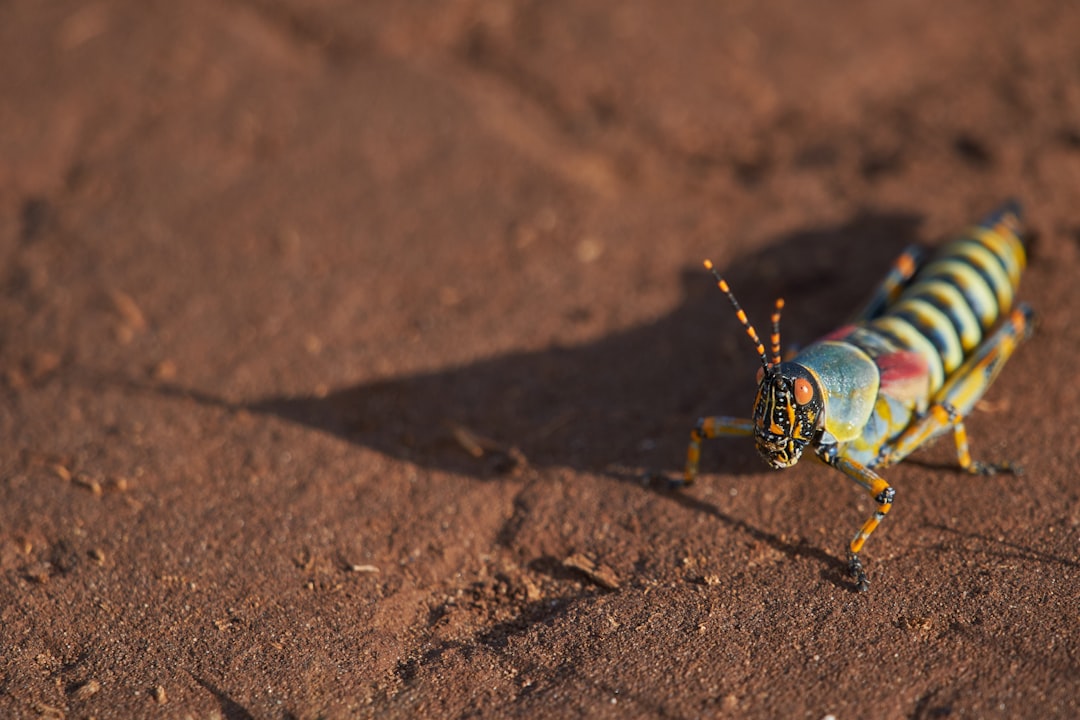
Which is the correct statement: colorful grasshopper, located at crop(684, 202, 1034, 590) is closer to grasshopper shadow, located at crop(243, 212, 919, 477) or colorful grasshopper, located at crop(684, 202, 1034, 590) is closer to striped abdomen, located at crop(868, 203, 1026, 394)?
striped abdomen, located at crop(868, 203, 1026, 394)

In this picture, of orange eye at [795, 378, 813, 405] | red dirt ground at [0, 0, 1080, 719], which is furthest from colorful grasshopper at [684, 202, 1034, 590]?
red dirt ground at [0, 0, 1080, 719]

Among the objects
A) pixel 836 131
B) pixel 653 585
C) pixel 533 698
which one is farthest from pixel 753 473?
pixel 836 131

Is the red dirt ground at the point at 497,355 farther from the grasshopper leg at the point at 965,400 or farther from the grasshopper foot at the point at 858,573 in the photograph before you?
the grasshopper leg at the point at 965,400

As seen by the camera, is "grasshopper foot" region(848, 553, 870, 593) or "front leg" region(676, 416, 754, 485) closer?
"grasshopper foot" region(848, 553, 870, 593)

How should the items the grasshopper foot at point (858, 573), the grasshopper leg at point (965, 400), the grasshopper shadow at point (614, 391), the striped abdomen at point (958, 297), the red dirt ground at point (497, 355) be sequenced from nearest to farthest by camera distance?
the red dirt ground at point (497, 355) < the grasshopper foot at point (858, 573) < the grasshopper leg at point (965, 400) < the striped abdomen at point (958, 297) < the grasshopper shadow at point (614, 391)

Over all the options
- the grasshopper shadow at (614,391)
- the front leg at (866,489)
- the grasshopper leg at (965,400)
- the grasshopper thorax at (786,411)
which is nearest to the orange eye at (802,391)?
the grasshopper thorax at (786,411)

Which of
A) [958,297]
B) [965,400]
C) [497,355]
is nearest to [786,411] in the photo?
[965,400]
